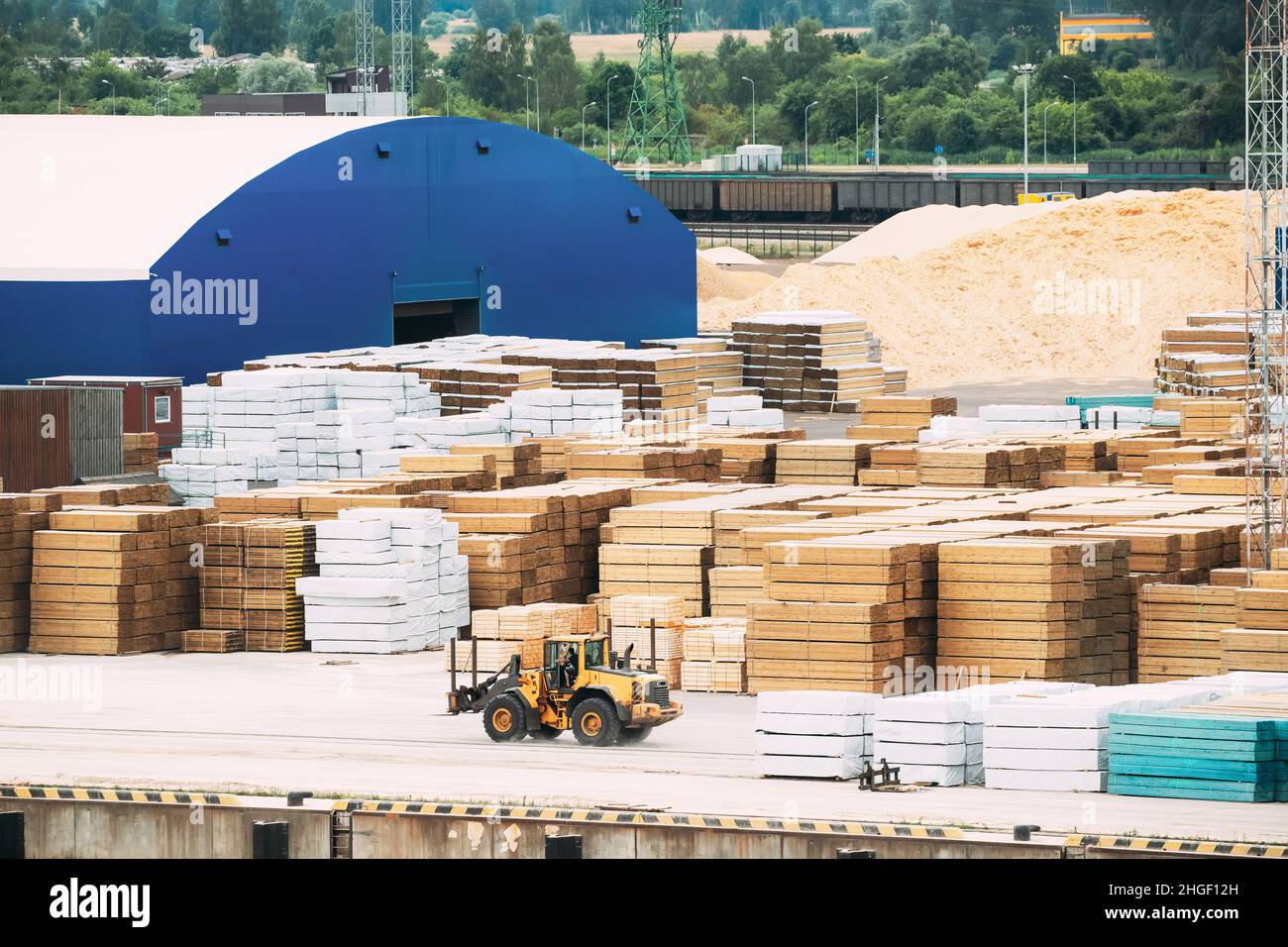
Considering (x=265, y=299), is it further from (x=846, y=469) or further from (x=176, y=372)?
(x=846, y=469)

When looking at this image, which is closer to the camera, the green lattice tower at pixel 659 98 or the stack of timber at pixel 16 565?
the stack of timber at pixel 16 565

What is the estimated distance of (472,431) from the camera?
43.1 meters

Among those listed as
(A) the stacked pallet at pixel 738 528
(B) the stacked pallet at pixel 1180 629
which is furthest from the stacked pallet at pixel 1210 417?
(B) the stacked pallet at pixel 1180 629

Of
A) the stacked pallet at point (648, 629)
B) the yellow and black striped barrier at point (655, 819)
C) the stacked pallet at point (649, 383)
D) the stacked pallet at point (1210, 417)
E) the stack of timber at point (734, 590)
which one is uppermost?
the stacked pallet at point (649, 383)

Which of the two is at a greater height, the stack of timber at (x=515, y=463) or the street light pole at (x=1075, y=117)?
the street light pole at (x=1075, y=117)

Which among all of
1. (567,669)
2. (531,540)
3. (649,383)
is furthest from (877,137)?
(567,669)

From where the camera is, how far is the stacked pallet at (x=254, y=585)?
31609 mm

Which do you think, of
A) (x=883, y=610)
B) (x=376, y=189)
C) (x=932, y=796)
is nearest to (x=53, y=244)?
(x=376, y=189)

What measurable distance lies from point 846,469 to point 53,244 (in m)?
16.9

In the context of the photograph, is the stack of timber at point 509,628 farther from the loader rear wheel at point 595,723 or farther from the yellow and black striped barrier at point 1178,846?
the yellow and black striped barrier at point 1178,846

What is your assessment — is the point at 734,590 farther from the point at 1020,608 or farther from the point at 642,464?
the point at 642,464

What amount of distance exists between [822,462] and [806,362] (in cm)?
1774

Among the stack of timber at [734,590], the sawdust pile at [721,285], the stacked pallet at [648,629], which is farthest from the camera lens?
the sawdust pile at [721,285]

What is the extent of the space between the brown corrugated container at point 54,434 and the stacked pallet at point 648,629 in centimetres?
1314
